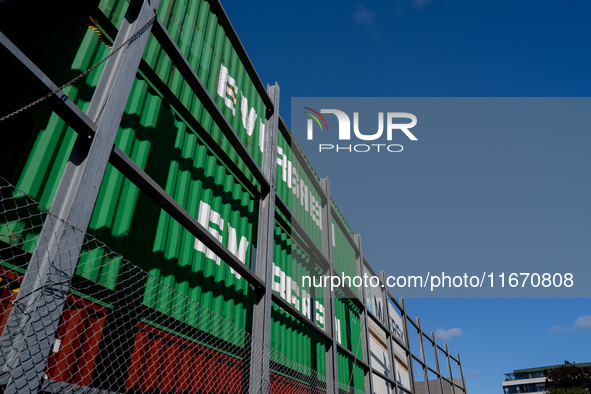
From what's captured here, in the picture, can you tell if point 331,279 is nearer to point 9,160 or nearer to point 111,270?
point 111,270

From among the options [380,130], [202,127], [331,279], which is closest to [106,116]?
[202,127]

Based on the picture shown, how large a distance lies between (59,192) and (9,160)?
Result: 0.91m

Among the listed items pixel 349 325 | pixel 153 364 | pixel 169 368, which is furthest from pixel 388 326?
pixel 153 364

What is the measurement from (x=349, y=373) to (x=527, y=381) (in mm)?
83962

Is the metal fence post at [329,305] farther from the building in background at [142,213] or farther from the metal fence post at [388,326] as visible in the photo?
the metal fence post at [388,326]

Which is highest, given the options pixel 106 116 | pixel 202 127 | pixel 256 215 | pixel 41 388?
pixel 202 127

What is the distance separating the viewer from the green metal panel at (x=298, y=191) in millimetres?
8039

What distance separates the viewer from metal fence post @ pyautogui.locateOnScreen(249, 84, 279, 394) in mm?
5113

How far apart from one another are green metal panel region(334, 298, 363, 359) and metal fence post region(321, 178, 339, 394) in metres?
1.23

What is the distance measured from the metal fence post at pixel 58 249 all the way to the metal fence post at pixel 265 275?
9.55ft

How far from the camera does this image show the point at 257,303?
555 centimetres

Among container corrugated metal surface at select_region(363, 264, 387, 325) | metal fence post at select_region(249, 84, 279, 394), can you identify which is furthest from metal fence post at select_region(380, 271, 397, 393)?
metal fence post at select_region(249, 84, 279, 394)

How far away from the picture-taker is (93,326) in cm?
354

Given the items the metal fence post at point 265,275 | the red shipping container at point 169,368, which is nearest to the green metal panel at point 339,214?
the metal fence post at point 265,275
